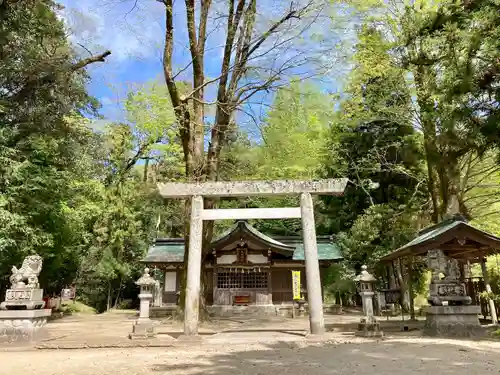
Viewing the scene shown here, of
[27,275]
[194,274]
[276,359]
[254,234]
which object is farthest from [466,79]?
[254,234]

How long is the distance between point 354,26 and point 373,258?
432 inches

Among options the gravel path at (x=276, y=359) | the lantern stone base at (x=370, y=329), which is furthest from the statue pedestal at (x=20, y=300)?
the lantern stone base at (x=370, y=329)

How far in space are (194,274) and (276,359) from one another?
351 cm

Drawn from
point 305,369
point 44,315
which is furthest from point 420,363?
point 44,315

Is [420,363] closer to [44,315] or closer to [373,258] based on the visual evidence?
[44,315]

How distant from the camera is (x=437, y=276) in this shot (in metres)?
10.2

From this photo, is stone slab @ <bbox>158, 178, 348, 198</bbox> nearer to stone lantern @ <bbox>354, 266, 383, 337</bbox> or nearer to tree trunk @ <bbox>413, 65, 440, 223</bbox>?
stone lantern @ <bbox>354, 266, 383, 337</bbox>

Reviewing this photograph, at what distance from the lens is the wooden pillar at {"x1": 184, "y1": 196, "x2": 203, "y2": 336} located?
29.8 ft

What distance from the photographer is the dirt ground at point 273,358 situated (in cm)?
568

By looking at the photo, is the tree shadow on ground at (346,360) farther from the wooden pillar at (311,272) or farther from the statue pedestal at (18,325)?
the statue pedestal at (18,325)

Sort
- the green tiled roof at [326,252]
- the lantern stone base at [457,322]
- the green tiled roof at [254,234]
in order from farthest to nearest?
the green tiled roof at [254,234]
the green tiled roof at [326,252]
the lantern stone base at [457,322]

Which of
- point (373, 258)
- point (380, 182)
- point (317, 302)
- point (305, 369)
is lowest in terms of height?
point (305, 369)

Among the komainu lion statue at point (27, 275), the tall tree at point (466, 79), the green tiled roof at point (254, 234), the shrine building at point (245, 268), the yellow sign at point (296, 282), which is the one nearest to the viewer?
the tall tree at point (466, 79)

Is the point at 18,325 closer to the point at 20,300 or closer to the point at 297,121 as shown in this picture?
the point at 20,300
